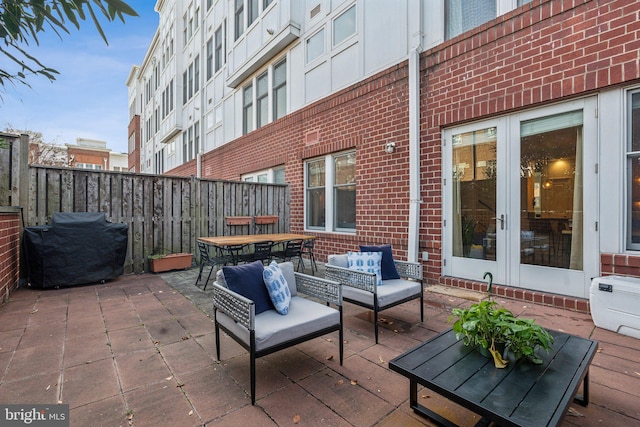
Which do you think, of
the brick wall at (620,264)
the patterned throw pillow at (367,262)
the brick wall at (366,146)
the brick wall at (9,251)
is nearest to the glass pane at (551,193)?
the brick wall at (620,264)

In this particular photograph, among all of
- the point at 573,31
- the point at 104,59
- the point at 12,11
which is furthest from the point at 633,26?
the point at 104,59

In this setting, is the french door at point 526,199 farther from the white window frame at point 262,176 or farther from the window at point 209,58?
the window at point 209,58

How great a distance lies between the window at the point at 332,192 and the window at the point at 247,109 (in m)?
3.44

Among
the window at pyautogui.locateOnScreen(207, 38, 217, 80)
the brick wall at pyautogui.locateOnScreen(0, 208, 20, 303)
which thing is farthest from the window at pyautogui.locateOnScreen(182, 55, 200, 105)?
the brick wall at pyautogui.locateOnScreen(0, 208, 20, 303)

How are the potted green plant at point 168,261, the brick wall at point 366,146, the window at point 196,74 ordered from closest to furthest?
the brick wall at point 366,146 → the potted green plant at point 168,261 → the window at point 196,74

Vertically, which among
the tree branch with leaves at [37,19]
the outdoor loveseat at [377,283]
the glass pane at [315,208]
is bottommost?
the outdoor loveseat at [377,283]

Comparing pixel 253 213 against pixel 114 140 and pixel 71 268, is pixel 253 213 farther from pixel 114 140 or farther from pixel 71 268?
pixel 114 140

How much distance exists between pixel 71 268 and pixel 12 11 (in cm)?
473

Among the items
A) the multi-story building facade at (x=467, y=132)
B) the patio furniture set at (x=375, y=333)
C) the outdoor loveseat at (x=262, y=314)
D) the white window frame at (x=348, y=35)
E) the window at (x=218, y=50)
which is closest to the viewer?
the patio furniture set at (x=375, y=333)

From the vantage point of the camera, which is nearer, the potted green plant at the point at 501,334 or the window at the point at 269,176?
the potted green plant at the point at 501,334

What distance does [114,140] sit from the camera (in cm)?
3139

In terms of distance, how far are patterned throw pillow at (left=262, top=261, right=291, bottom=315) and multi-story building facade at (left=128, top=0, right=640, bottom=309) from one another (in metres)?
3.01

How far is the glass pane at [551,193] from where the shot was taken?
11.8 ft

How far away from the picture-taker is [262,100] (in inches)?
355
